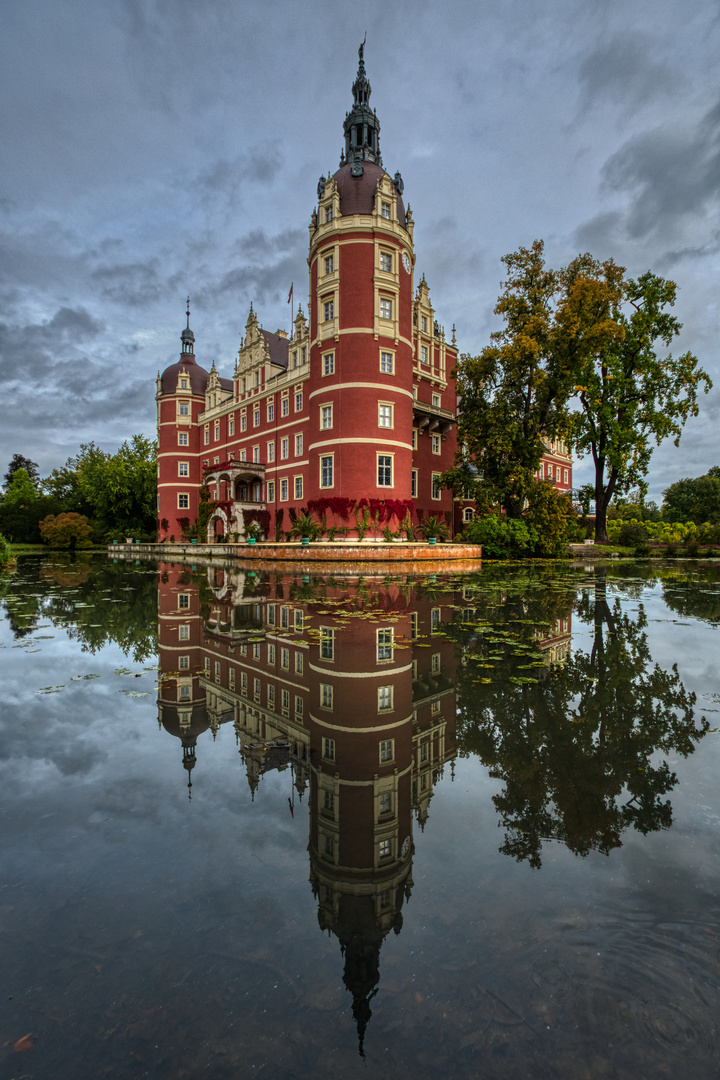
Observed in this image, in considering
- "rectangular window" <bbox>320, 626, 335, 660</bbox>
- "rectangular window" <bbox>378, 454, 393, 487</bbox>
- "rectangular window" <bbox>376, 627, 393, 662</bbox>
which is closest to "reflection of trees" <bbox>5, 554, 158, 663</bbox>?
"rectangular window" <bbox>320, 626, 335, 660</bbox>

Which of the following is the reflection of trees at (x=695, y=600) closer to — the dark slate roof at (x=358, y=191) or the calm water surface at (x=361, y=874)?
the calm water surface at (x=361, y=874)

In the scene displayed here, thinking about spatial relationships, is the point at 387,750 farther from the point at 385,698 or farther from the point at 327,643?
the point at 327,643

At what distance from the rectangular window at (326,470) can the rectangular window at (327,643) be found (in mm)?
20581

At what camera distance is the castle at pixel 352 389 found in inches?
1030

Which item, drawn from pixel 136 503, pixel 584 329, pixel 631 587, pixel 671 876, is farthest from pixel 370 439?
pixel 136 503

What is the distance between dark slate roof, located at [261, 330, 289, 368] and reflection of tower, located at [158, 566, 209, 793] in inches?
1322

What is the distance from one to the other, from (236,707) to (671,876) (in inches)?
111

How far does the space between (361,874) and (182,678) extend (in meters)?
3.03

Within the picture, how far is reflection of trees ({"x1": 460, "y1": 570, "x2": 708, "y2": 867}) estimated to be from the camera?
225cm

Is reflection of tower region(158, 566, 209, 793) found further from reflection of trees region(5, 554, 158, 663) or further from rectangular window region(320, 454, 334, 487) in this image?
rectangular window region(320, 454, 334, 487)

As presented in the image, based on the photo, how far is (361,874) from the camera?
1908 millimetres

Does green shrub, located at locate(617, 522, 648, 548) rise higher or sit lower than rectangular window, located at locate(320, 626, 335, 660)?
higher

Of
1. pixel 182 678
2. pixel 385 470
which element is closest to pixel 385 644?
pixel 182 678

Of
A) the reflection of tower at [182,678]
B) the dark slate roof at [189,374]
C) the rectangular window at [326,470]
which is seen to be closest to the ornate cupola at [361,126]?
the rectangular window at [326,470]
